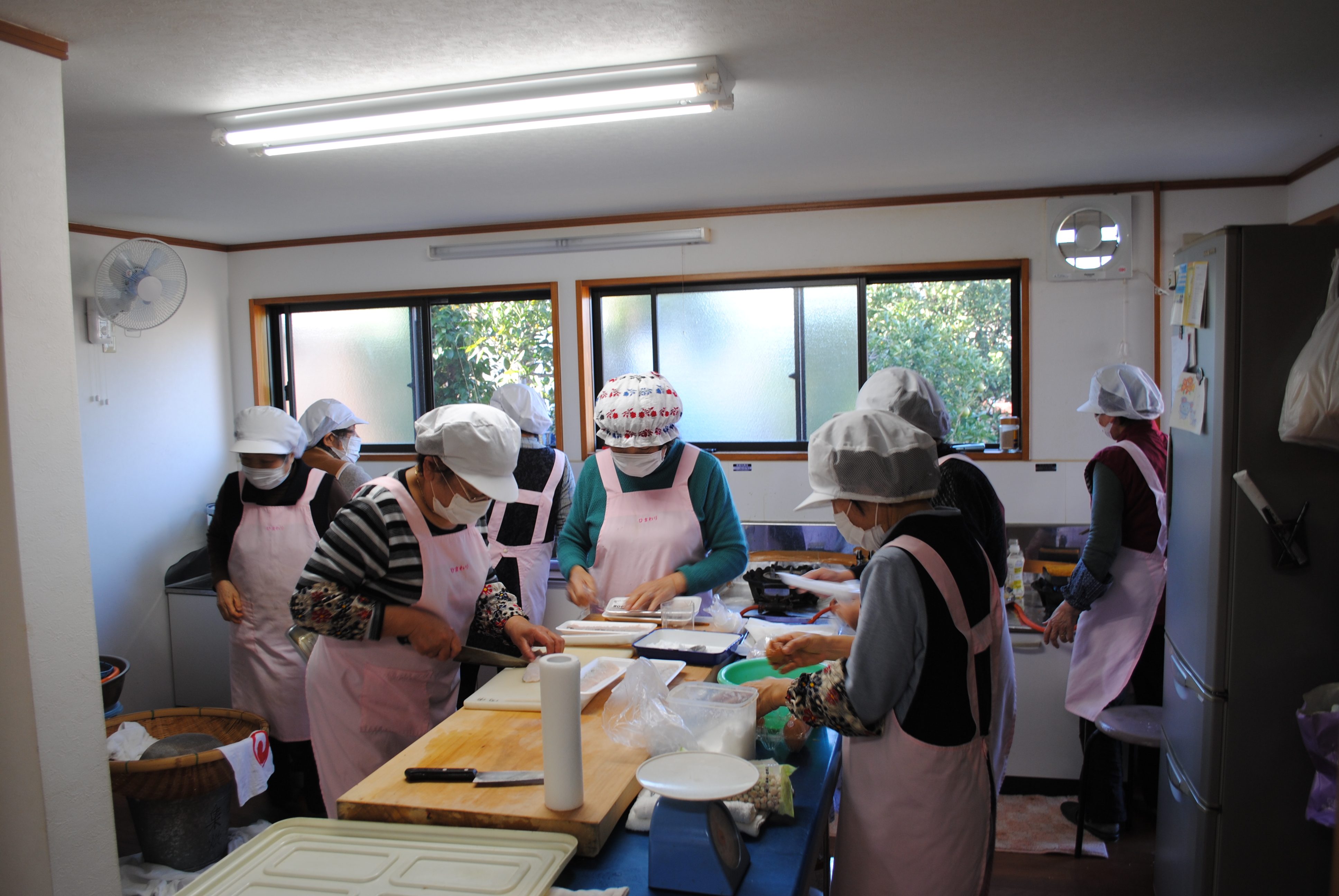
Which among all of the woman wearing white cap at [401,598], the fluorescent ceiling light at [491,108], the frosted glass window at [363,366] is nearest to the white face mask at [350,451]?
the frosted glass window at [363,366]

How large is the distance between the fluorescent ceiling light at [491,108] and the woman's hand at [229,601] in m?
1.77

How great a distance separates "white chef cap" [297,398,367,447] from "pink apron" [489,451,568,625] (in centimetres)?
90

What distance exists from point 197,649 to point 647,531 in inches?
128

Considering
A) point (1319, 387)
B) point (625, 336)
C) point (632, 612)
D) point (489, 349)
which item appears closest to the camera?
point (1319, 387)

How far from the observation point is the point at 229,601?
356 centimetres

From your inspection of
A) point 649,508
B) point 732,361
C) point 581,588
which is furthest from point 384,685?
point 732,361

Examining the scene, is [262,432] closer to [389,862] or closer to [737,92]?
[737,92]

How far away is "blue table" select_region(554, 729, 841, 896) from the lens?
4.27ft

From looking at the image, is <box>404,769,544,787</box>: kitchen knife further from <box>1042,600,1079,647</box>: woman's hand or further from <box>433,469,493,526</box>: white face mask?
<box>1042,600,1079,647</box>: woman's hand

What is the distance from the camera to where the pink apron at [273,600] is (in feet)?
11.8

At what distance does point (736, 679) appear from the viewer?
2004 millimetres

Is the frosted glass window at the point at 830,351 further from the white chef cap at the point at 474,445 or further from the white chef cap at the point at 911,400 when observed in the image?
the white chef cap at the point at 474,445

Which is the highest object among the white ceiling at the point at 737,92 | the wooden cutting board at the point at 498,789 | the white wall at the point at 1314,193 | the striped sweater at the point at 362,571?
the white ceiling at the point at 737,92

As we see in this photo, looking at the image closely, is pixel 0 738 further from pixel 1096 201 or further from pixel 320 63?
pixel 1096 201
